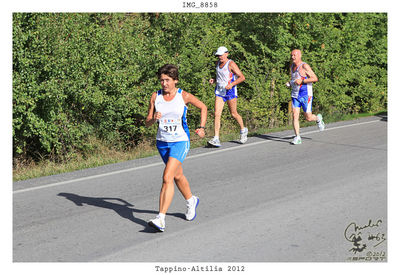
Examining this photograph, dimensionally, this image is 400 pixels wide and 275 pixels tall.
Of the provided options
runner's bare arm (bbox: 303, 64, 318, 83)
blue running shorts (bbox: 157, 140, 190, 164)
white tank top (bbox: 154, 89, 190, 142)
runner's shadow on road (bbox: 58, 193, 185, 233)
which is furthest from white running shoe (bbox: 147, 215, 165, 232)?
runner's bare arm (bbox: 303, 64, 318, 83)

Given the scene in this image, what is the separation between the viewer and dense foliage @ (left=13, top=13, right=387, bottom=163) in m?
10.3

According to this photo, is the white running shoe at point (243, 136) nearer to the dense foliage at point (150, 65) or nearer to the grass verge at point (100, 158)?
the grass verge at point (100, 158)

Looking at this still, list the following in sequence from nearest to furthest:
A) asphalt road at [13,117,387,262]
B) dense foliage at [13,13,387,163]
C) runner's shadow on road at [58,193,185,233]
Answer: asphalt road at [13,117,387,262] < runner's shadow on road at [58,193,185,233] < dense foliage at [13,13,387,163]

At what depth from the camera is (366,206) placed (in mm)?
6992

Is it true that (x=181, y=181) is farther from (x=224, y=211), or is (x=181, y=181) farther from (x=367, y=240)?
(x=367, y=240)

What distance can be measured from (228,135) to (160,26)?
2.97m

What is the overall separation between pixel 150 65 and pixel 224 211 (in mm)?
5737

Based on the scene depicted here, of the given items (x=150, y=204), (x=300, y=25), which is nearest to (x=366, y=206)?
(x=150, y=204)
